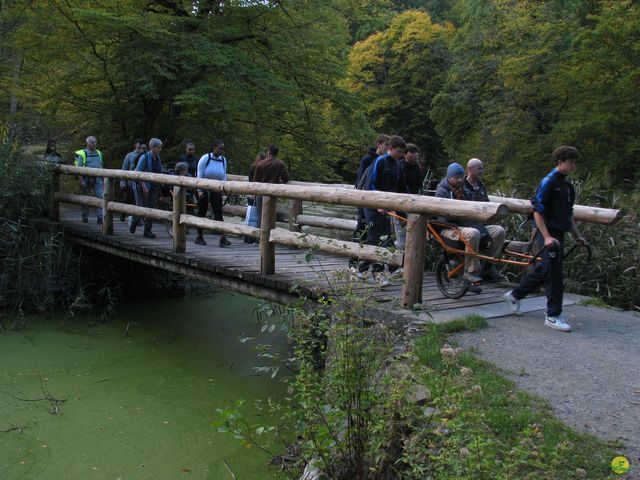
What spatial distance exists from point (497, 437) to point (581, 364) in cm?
139

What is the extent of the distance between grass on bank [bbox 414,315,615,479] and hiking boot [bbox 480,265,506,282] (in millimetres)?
3029

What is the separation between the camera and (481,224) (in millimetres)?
5863

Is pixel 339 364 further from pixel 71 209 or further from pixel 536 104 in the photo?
pixel 536 104

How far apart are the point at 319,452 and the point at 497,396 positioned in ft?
3.65

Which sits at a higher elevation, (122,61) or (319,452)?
(122,61)

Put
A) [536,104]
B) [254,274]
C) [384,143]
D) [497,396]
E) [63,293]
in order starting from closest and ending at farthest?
[497,396]
[254,274]
[384,143]
[63,293]
[536,104]

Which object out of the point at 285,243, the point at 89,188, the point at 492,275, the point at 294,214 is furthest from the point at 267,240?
the point at 89,188

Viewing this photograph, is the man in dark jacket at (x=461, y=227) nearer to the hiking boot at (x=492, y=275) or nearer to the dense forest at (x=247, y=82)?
the hiking boot at (x=492, y=275)

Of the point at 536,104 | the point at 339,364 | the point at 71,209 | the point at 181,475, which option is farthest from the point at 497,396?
the point at 536,104

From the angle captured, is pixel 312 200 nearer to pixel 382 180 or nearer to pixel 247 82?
pixel 382 180

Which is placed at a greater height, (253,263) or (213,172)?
(213,172)

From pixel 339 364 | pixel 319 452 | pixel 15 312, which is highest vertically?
pixel 339 364

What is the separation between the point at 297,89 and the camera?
12070 millimetres

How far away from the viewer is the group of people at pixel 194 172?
26.7 ft
